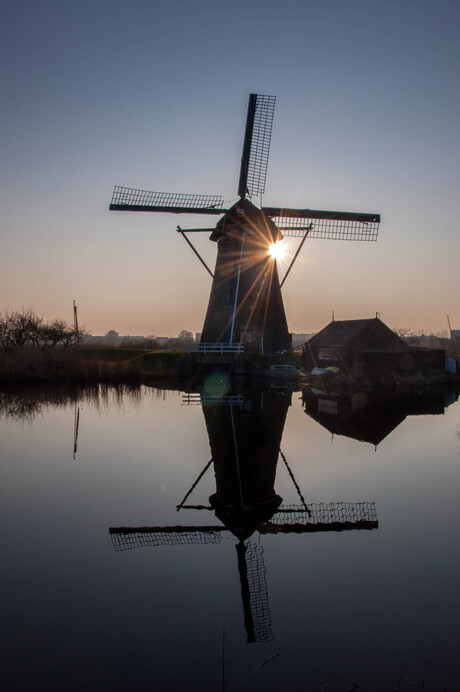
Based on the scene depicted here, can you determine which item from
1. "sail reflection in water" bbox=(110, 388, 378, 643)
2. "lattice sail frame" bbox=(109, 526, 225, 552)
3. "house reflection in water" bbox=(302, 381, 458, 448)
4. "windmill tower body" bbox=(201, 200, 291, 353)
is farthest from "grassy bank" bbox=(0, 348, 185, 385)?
"lattice sail frame" bbox=(109, 526, 225, 552)

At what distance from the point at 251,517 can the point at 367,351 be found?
20.4 metres

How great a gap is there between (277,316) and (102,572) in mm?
22242

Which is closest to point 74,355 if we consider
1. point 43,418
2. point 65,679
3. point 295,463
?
point 43,418

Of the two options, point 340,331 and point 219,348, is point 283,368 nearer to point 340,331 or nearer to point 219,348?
point 219,348

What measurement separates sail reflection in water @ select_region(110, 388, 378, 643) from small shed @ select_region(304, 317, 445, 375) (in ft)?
53.2

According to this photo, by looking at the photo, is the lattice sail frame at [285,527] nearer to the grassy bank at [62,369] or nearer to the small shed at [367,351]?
the small shed at [367,351]

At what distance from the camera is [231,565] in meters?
4.45

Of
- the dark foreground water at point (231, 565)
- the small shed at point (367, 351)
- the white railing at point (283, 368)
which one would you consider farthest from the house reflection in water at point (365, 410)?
the white railing at point (283, 368)

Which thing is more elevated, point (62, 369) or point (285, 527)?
point (62, 369)

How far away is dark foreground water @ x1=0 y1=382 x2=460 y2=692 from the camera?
9.81 feet

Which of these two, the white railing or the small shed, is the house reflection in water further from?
the white railing

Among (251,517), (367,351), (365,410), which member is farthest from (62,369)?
(251,517)

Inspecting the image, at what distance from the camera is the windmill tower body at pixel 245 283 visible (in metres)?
24.6

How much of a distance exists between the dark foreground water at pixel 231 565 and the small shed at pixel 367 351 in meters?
15.1
